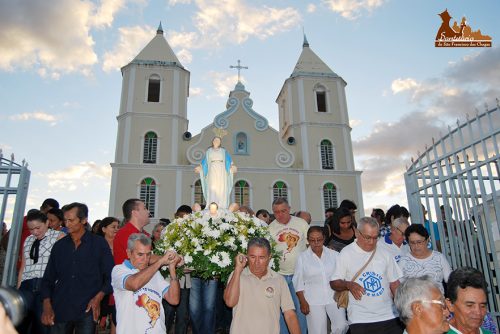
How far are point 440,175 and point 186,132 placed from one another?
1923 cm

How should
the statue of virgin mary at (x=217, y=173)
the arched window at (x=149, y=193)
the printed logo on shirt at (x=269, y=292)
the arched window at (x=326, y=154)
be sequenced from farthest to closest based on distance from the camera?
the arched window at (x=326, y=154) → the arched window at (x=149, y=193) → the statue of virgin mary at (x=217, y=173) → the printed logo on shirt at (x=269, y=292)

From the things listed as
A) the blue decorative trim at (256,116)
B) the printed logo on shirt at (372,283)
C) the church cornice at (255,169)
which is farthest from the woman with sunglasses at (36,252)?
the blue decorative trim at (256,116)

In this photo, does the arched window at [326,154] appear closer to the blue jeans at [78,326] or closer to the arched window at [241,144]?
the arched window at [241,144]

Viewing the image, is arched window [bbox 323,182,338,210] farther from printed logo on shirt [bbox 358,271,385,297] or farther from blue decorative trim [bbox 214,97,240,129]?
printed logo on shirt [bbox 358,271,385,297]

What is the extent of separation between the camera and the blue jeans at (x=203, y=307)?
494 cm

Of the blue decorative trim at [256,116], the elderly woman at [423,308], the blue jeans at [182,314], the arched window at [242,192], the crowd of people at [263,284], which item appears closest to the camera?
the elderly woman at [423,308]

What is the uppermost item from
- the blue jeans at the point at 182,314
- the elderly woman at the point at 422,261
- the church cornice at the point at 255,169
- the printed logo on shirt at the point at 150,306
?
the church cornice at the point at 255,169

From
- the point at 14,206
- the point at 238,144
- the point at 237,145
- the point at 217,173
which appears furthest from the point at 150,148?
the point at 14,206

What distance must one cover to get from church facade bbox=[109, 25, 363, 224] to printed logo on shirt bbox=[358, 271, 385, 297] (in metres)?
18.3

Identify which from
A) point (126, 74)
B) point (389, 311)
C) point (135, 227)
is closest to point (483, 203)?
point (389, 311)

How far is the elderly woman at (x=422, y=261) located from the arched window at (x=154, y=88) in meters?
21.8

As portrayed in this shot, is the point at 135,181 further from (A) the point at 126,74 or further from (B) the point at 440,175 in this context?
(B) the point at 440,175

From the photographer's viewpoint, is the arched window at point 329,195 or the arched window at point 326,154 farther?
the arched window at point 326,154

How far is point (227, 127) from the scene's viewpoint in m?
24.6
